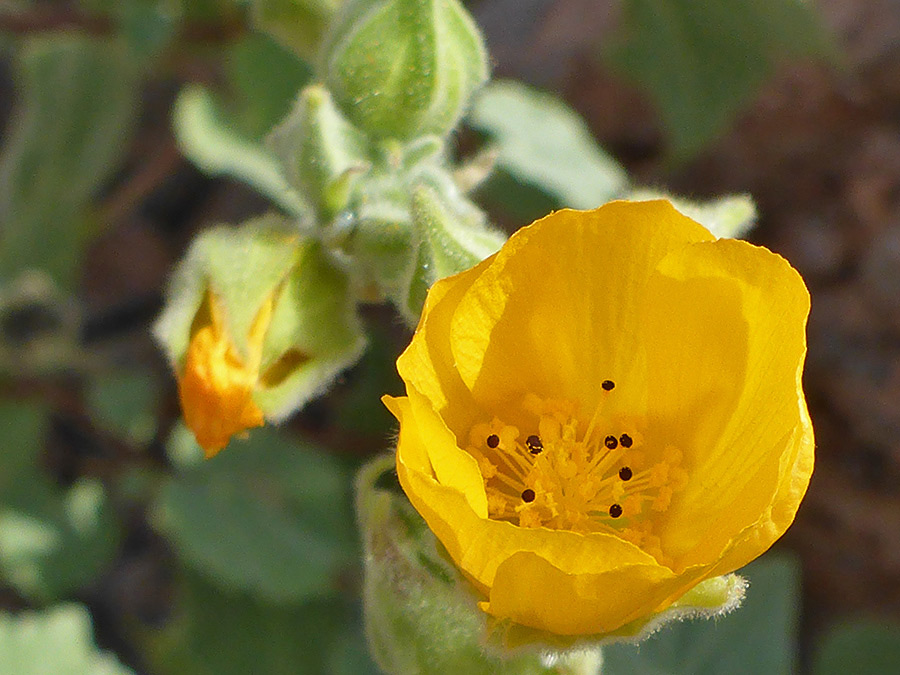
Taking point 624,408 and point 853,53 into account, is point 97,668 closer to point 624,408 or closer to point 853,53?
point 624,408

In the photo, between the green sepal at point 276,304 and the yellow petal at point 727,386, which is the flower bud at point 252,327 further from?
the yellow petal at point 727,386

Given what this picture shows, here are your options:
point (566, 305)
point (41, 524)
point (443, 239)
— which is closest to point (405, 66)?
point (443, 239)

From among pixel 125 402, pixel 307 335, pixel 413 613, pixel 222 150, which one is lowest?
pixel 125 402

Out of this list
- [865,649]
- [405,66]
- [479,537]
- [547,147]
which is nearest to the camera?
[479,537]

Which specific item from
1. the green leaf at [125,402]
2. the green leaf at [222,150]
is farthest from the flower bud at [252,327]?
the green leaf at [125,402]

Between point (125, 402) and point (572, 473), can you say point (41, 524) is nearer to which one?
point (125, 402)
